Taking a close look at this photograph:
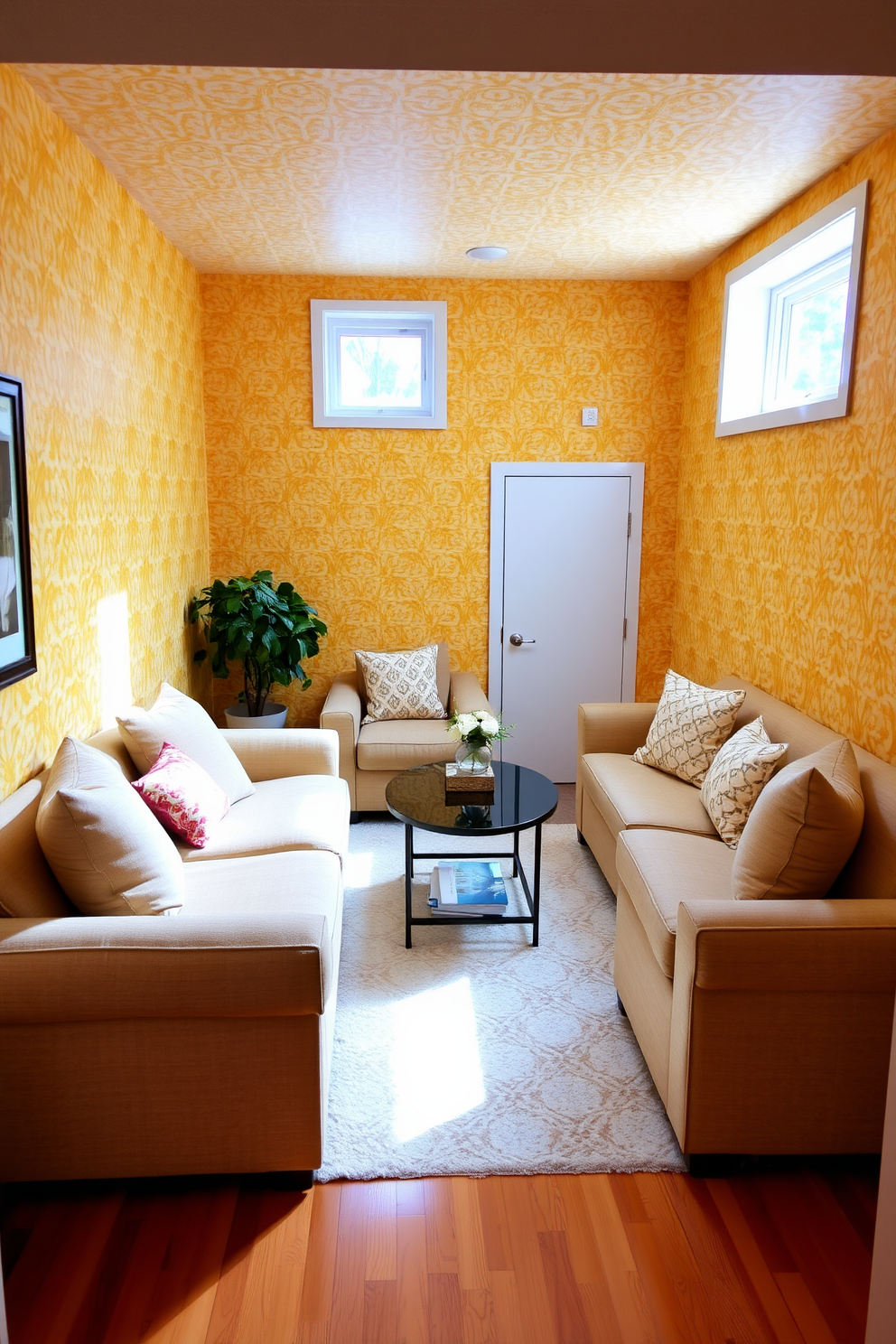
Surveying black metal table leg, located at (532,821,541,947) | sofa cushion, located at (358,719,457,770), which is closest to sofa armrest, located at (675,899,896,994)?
black metal table leg, located at (532,821,541,947)

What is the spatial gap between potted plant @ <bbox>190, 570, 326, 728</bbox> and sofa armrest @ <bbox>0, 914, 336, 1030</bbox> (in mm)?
2458

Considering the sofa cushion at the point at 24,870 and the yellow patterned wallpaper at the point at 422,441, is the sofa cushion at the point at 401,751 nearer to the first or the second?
the yellow patterned wallpaper at the point at 422,441

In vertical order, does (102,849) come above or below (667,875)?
above

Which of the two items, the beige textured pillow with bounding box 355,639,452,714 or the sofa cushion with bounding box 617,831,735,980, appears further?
the beige textured pillow with bounding box 355,639,452,714

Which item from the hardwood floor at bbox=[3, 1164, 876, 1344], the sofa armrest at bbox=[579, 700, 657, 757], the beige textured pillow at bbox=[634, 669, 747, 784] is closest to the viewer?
the hardwood floor at bbox=[3, 1164, 876, 1344]

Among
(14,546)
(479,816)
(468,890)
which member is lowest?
(468,890)

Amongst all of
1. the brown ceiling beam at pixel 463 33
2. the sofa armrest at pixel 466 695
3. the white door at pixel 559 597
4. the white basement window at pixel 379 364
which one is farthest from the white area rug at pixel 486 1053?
the white basement window at pixel 379 364

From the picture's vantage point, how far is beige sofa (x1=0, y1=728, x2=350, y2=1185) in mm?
2031

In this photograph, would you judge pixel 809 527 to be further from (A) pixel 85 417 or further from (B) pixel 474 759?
(A) pixel 85 417

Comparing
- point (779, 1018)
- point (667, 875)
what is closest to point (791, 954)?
point (779, 1018)

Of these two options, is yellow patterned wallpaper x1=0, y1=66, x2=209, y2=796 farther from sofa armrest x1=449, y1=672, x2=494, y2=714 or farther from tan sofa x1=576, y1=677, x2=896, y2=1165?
tan sofa x1=576, y1=677, x2=896, y2=1165

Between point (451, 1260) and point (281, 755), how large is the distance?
211cm

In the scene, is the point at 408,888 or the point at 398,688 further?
the point at 398,688

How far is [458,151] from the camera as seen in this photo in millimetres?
3059
